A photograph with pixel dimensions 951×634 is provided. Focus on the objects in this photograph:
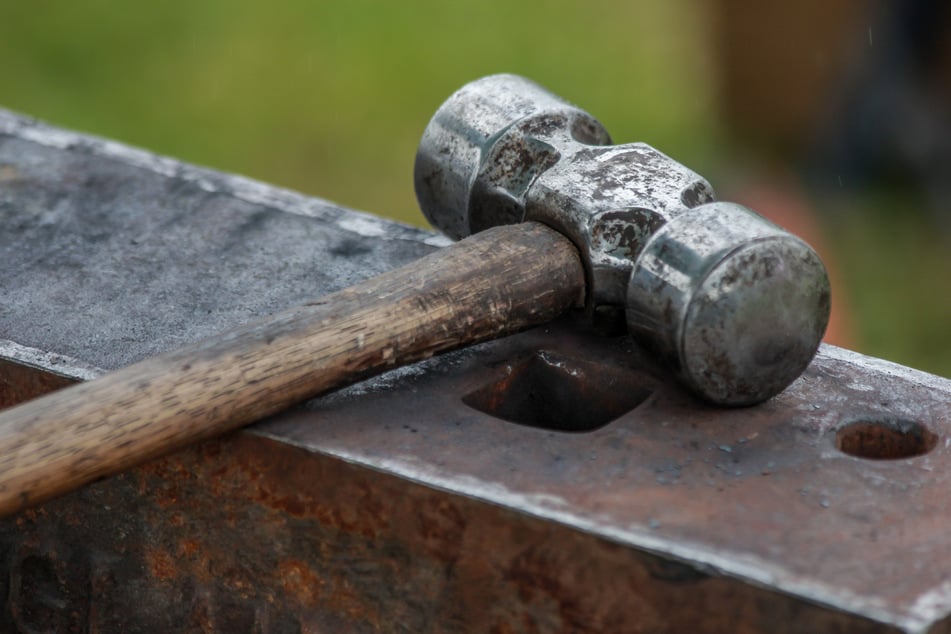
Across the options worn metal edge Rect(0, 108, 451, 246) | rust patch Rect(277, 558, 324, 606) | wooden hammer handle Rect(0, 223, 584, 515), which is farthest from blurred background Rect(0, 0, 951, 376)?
rust patch Rect(277, 558, 324, 606)

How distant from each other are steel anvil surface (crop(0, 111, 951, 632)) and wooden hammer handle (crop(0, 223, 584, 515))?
0.22 feet

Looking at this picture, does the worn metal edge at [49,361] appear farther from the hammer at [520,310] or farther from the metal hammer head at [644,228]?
the metal hammer head at [644,228]

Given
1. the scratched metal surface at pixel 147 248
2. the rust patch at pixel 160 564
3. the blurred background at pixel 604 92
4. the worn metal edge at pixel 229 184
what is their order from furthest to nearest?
the blurred background at pixel 604 92
the worn metal edge at pixel 229 184
the scratched metal surface at pixel 147 248
the rust patch at pixel 160 564

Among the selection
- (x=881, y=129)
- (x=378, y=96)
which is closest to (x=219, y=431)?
(x=881, y=129)

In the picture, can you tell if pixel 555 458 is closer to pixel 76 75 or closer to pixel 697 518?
pixel 697 518

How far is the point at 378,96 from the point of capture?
5.56 metres

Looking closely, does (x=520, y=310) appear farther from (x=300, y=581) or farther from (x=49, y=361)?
(x=49, y=361)

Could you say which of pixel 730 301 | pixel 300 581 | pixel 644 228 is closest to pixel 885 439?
pixel 730 301

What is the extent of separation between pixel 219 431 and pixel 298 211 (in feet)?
2.46

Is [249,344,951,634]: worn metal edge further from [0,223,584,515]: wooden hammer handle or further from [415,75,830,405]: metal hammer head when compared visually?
[415,75,830,405]: metal hammer head

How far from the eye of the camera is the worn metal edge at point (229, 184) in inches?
89.0

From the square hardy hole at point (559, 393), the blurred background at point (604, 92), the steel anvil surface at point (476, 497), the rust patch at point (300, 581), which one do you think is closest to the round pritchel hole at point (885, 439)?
the steel anvil surface at point (476, 497)

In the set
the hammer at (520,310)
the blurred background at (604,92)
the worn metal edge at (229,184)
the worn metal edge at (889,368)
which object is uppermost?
the hammer at (520,310)

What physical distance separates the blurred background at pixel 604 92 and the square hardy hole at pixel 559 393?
222cm
